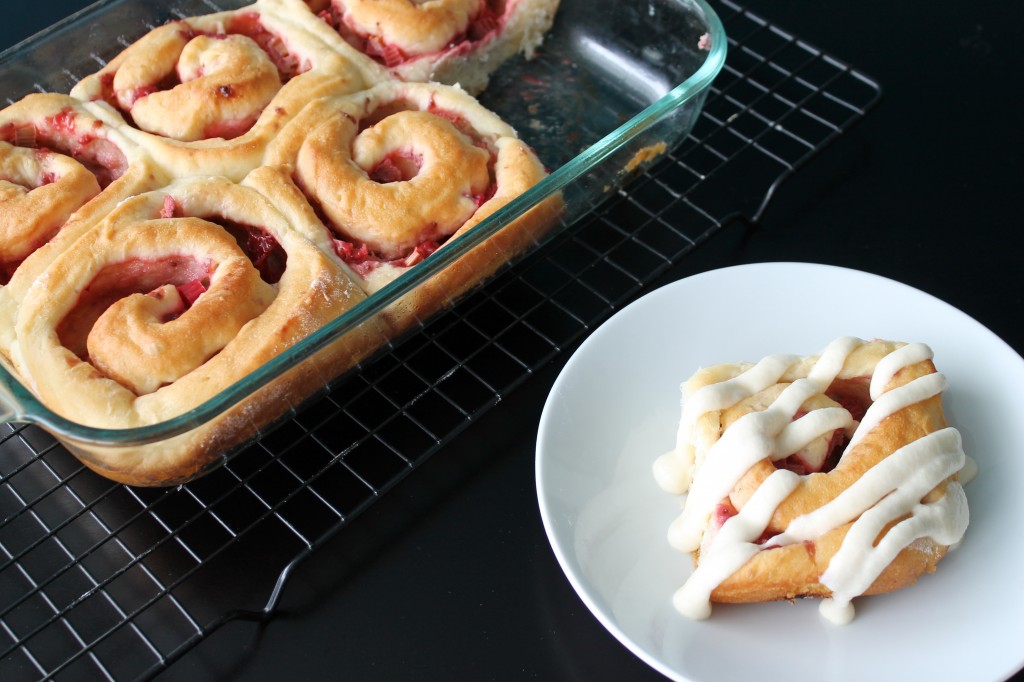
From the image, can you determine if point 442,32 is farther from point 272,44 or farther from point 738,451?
point 738,451

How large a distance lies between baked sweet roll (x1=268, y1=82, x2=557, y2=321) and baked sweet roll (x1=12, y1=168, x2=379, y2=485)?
0.08 meters

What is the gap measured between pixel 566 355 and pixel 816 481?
579mm

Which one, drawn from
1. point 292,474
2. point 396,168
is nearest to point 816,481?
point 292,474

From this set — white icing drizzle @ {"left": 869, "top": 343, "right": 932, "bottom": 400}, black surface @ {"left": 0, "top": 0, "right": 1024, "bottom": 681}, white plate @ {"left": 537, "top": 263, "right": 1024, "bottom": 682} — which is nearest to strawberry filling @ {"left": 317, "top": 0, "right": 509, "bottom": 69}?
black surface @ {"left": 0, "top": 0, "right": 1024, "bottom": 681}

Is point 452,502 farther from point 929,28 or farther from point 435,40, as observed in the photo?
point 929,28

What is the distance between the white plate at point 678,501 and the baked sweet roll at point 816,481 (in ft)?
0.12

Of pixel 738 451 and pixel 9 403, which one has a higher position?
pixel 9 403

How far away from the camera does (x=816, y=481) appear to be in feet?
4.54

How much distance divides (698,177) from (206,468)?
1.12 meters

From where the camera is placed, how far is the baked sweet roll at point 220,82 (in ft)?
6.40

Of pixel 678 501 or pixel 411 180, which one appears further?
pixel 411 180

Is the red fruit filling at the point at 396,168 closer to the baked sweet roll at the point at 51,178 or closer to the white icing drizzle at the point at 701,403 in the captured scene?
the baked sweet roll at the point at 51,178

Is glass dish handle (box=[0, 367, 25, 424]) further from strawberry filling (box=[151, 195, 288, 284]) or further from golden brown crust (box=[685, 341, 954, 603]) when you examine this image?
golden brown crust (box=[685, 341, 954, 603])

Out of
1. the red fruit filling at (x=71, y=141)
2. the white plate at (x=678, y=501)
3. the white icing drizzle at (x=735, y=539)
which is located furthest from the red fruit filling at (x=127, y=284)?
the white icing drizzle at (x=735, y=539)
